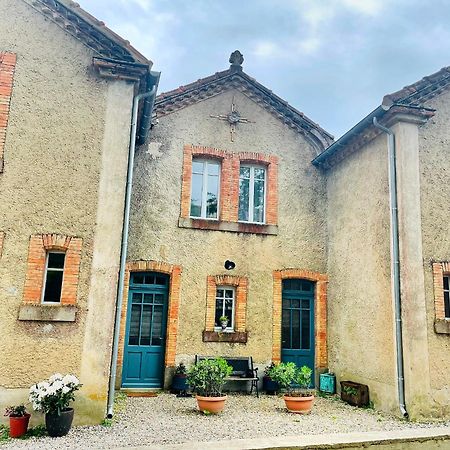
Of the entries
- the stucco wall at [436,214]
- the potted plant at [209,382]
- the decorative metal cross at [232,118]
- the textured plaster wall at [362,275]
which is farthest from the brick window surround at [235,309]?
the stucco wall at [436,214]

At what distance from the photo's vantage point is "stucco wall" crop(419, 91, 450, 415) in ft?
26.6

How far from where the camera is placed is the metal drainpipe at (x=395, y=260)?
8.04 metres

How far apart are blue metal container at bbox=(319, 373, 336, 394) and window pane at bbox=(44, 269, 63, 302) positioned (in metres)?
6.69

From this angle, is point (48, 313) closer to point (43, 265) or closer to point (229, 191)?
point (43, 265)

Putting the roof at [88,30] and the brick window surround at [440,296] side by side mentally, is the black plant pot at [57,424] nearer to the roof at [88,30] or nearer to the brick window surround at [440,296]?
the roof at [88,30]

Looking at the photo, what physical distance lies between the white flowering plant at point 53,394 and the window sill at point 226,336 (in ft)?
13.8

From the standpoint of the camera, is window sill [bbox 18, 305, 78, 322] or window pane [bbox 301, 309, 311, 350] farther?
window pane [bbox 301, 309, 311, 350]

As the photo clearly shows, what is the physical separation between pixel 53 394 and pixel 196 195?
6192 millimetres

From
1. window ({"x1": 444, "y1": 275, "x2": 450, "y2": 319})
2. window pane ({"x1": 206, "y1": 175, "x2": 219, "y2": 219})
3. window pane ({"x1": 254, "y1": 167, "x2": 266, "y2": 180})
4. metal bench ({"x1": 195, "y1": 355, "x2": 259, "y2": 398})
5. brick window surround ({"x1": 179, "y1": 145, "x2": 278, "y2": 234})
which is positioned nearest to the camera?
window ({"x1": 444, "y1": 275, "x2": 450, "y2": 319})

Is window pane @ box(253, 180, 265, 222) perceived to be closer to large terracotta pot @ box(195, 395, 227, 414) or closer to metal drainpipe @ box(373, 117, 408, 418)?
metal drainpipe @ box(373, 117, 408, 418)

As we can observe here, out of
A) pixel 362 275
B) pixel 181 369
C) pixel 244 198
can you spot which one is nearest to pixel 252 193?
pixel 244 198

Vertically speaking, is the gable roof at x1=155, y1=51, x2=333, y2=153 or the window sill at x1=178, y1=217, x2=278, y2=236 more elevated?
the gable roof at x1=155, y1=51, x2=333, y2=153

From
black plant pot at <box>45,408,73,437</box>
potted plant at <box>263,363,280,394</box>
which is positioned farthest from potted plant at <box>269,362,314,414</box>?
black plant pot at <box>45,408,73,437</box>

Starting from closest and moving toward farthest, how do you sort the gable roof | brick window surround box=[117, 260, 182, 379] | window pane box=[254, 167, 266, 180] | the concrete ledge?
the concrete ledge
brick window surround box=[117, 260, 182, 379]
window pane box=[254, 167, 266, 180]
the gable roof
